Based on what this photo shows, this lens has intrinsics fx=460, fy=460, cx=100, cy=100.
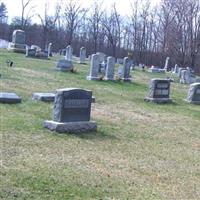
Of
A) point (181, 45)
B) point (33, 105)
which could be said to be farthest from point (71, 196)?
point (181, 45)

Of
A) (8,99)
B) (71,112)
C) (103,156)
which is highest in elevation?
(71,112)

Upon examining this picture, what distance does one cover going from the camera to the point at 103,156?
808 cm

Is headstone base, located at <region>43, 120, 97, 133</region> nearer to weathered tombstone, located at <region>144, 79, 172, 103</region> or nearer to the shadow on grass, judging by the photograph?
the shadow on grass

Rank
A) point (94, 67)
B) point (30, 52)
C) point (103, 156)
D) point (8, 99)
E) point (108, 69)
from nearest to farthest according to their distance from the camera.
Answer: point (103, 156) → point (8, 99) → point (94, 67) → point (108, 69) → point (30, 52)

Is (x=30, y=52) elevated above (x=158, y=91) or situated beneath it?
elevated above

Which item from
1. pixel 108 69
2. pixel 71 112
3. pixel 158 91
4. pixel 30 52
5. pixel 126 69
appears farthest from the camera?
pixel 30 52

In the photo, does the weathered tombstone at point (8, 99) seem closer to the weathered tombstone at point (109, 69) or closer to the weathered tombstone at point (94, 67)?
the weathered tombstone at point (94, 67)

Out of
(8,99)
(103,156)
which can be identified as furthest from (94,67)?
(103,156)

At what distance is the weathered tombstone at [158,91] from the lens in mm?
17109

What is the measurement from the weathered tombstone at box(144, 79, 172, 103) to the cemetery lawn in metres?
2.68

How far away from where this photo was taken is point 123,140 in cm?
964

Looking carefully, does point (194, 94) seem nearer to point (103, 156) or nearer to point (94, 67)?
point (94, 67)

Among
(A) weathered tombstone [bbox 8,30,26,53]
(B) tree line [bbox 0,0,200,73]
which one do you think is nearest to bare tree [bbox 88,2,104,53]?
(B) tree line [bbox 0,0,200,73]

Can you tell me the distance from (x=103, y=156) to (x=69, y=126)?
1.70 meters
